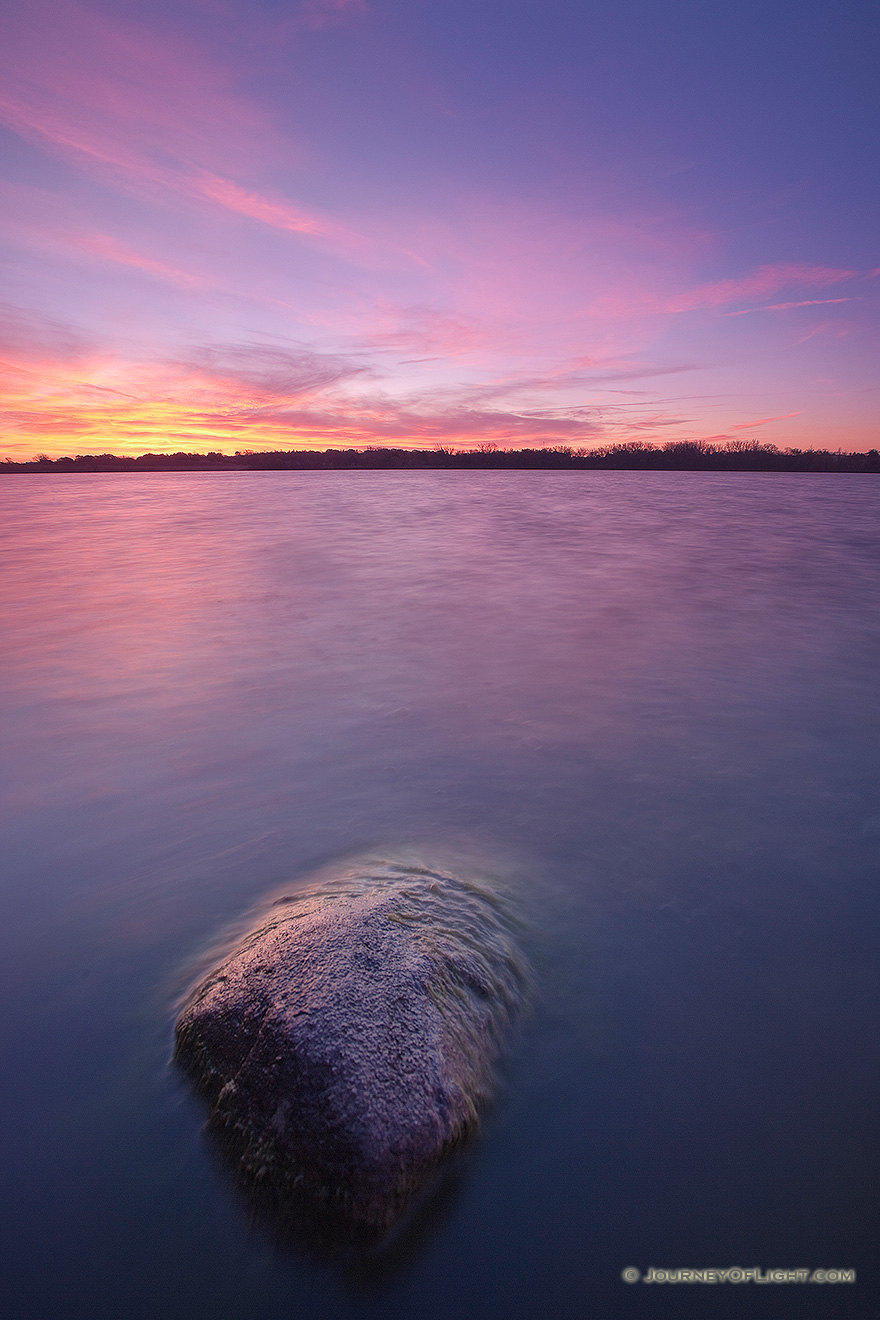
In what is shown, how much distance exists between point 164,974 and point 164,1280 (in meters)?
1.25

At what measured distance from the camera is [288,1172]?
182 cm

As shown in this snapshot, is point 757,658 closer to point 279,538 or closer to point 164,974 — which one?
point 164,974

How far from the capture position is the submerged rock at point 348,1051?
70.7 inches

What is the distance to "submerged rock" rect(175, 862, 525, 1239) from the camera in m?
1.79

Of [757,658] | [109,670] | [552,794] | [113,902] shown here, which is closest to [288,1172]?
[113,902]

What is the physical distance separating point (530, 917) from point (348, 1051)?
5.02ft

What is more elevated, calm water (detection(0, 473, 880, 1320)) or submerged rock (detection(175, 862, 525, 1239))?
submerged rock (detection(175, 862, 525, 1239))

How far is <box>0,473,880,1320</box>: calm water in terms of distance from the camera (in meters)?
1.92

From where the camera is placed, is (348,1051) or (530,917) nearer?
(348,1051)

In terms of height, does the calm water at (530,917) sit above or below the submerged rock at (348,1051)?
below

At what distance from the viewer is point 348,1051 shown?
6.25ft

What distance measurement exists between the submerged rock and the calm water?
16 centimetres

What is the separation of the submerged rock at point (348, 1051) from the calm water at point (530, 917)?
16 cm

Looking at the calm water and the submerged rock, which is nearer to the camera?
the submerged rock
